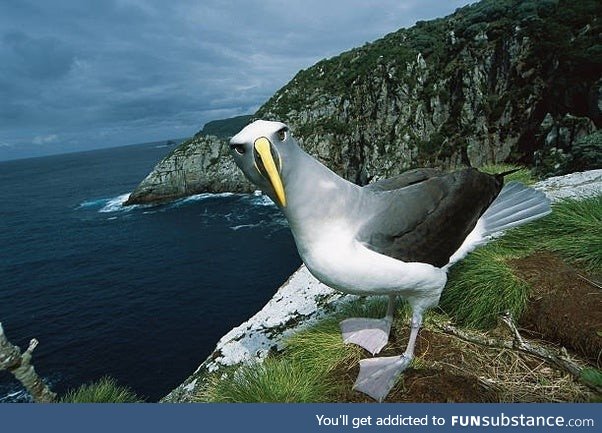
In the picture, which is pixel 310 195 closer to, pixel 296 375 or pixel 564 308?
pixel 296 375

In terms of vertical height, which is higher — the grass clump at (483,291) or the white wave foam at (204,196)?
the grass clump at (483,291)

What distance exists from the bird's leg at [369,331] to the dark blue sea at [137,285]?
16.3 metres

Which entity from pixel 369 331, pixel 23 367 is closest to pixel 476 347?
pixel 369 331

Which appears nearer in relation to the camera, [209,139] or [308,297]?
[308,297]

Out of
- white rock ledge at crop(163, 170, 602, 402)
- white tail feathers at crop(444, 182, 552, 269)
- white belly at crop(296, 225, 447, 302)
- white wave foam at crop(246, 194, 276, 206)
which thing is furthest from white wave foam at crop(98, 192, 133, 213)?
white belly at crop(296, 225, 447, 302)

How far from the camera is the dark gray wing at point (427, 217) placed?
3.62 metres

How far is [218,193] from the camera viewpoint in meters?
84.9

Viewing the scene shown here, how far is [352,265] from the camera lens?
3418 mm

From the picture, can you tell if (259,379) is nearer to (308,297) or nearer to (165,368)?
(308,297)

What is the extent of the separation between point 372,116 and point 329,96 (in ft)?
46.6

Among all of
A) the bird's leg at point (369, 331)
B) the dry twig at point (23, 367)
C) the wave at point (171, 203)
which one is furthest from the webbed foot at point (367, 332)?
the wave at point (171, 203)

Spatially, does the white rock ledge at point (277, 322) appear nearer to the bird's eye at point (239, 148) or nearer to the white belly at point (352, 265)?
the white belly at point (352, 265)

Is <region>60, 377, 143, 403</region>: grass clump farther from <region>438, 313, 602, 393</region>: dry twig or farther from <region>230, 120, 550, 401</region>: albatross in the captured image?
<region>438, 313, 602, 393</region>: dry twig

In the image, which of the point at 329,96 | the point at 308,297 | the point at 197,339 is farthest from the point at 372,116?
the point at 308,297
